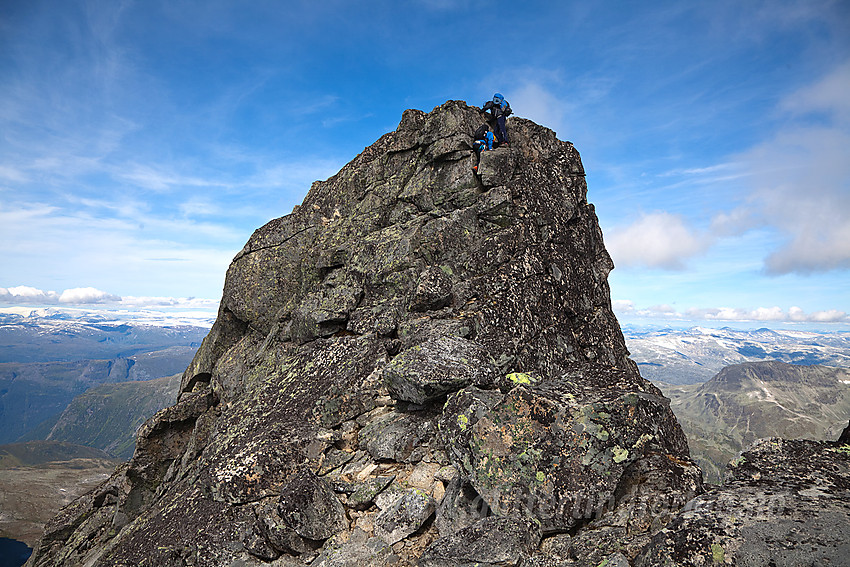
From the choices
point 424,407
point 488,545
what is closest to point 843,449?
point 488,545

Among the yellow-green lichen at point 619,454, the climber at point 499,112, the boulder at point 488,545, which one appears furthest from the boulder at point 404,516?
the climber at point 499,112

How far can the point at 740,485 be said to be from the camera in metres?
9.62

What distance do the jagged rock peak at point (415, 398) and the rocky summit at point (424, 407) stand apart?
0.08 m

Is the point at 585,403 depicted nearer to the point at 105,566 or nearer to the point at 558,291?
the point at 558,291

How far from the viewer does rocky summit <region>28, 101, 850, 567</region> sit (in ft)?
34.7

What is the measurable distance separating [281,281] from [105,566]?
52.1 feet

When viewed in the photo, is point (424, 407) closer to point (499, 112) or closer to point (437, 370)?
point (437, 370)

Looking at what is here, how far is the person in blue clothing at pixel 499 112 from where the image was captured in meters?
26.1

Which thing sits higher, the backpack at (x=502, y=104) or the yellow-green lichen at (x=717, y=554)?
the backpack at (x=502, y=104)

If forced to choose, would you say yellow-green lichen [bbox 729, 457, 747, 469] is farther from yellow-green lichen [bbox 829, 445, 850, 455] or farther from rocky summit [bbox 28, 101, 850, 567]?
yellow-green lichen [bbox 829, 445, 850, 455]

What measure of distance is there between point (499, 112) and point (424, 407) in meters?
19.3

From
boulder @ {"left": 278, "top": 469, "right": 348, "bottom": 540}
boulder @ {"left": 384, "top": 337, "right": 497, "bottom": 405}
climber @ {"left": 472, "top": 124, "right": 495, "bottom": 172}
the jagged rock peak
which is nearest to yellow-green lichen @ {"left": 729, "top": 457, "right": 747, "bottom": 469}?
the jagged rock peak

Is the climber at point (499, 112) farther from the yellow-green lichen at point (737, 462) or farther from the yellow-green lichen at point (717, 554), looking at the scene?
the yellow-green lichen at point (717, 554)

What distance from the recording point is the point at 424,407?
1598cm
